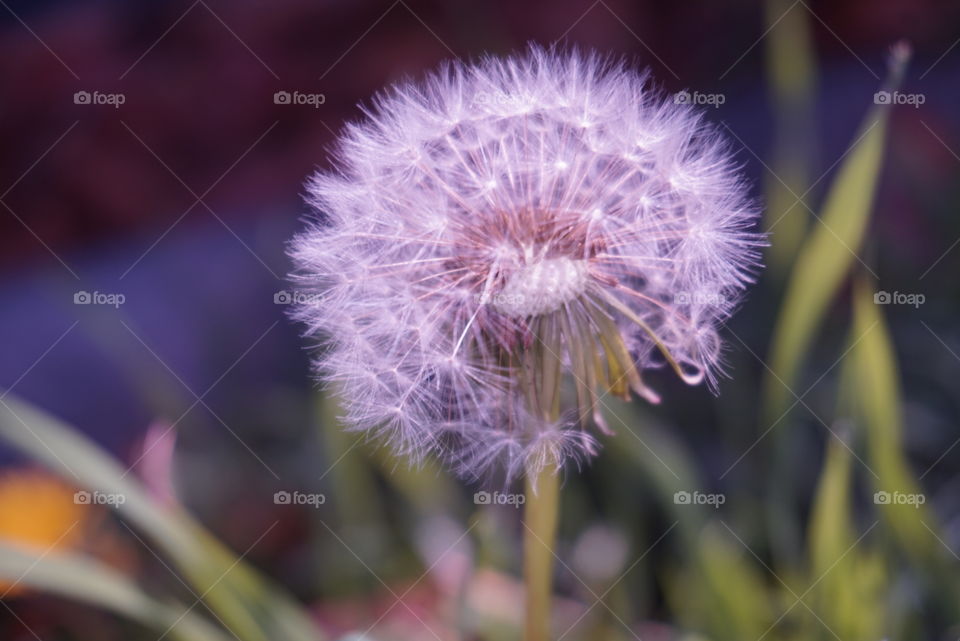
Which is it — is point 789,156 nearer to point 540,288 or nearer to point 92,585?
point 540,288

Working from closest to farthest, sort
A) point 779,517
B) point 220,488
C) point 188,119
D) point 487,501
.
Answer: point 487,501 → point 779,517 → point 220,488 → point 188,119

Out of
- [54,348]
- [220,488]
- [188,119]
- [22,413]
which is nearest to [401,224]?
[22,413]

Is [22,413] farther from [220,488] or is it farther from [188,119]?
[188,119]

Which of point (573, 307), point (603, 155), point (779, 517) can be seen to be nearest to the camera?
point (573, 307)

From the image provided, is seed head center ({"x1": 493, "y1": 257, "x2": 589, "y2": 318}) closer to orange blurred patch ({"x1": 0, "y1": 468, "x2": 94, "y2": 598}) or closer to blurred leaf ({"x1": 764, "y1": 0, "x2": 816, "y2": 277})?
blurred leaf ({"x1": 764, "y1": 0, "x2": 816, "y2": 277})

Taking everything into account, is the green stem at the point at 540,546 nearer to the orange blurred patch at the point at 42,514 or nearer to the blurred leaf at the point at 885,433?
the blurred leaf at the point at 885,433
